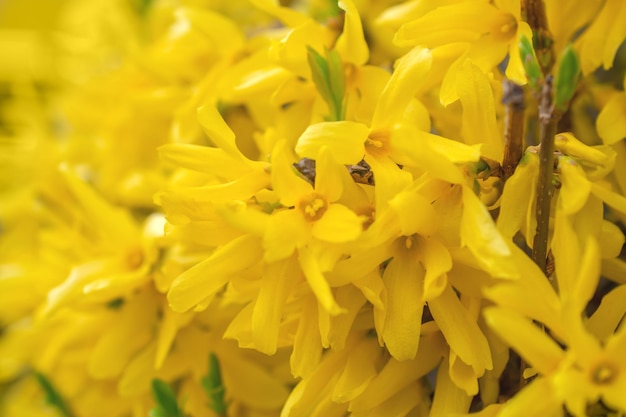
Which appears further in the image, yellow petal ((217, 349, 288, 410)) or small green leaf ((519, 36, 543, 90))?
yellow petal ((217, 349, 288, 410))

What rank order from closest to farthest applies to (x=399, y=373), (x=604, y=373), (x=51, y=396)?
(x=604, y=373), (x=399, y=373), (x=51, y=396)

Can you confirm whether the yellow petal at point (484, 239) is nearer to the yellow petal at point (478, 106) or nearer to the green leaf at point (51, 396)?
the yellow petal at point (478, 106)

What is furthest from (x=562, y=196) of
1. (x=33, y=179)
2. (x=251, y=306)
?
(x=33, y=179)

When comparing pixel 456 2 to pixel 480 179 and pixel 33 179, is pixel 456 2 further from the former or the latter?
pixel 33 179

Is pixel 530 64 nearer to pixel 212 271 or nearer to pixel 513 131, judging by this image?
pixel 513 131

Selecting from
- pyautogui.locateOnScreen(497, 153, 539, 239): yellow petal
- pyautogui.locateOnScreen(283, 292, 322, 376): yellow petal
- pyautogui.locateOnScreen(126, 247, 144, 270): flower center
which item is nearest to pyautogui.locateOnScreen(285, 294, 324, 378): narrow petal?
pyautogui.locateOnScreen(283, 292, 322, 376): yellow petal

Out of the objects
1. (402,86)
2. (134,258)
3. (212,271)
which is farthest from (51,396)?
(402,86)

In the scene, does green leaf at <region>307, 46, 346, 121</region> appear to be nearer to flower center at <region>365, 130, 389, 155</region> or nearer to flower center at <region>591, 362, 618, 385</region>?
flower center at <region>365, 130, 389, 155</region>
